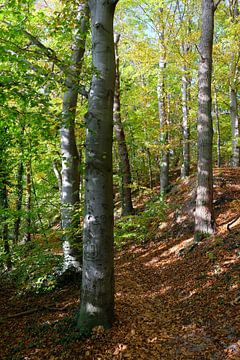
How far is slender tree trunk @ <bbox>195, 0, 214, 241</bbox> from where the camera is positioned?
324 inches

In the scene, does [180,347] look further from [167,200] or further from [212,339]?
[167,200]

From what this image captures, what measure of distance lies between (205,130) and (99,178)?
4.99 metres

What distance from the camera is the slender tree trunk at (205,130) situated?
824 cm

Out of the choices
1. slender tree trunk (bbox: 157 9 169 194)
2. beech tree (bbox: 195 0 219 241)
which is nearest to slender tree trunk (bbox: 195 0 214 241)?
beech tree (bbox: 195 0 219 241)

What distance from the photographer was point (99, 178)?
14.6 ft

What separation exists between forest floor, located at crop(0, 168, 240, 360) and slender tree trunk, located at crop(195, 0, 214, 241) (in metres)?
0.50

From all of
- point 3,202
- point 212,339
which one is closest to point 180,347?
point 212,339

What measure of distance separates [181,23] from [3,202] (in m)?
11.8

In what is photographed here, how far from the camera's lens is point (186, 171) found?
15.1m

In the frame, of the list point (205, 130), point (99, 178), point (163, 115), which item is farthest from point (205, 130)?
point (163, 115)

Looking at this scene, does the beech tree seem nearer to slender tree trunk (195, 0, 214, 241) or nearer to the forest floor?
slender tree trunk (195, 0, 214, 241)

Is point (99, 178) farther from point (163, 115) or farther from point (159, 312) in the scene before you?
point (163, 115)

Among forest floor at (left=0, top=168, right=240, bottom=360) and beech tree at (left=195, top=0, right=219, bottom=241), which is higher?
beech tree at (left=195, top=0, right=219, bottom=241)

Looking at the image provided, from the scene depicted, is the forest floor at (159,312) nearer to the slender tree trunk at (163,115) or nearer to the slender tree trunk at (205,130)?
the slender tree trunk at (205,130)
